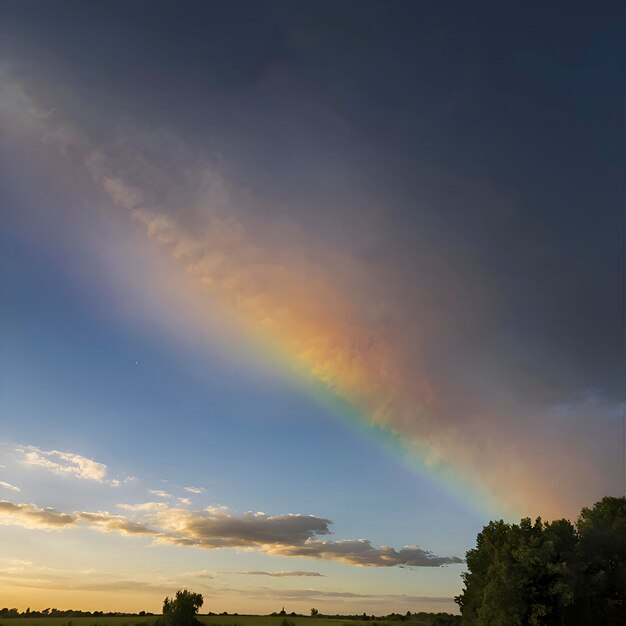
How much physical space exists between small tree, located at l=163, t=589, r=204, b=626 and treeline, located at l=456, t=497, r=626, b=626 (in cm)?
3614

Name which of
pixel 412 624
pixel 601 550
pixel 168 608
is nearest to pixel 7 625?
pixel 168 608

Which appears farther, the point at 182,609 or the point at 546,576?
the point at 182,609

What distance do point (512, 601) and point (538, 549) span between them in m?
5.69

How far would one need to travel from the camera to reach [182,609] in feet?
251

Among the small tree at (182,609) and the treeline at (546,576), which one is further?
the small tree at (182,609)

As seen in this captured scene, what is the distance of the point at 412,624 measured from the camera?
9538 centimetres

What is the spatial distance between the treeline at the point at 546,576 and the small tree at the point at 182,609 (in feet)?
119

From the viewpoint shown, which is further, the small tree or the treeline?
the small tree

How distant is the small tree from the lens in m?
75.8

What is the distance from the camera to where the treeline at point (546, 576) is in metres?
53.5

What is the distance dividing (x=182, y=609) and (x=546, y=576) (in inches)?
1920

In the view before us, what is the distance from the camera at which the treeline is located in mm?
53469

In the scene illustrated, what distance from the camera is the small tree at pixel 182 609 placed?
75812 mm

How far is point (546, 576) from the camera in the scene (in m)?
54.2
